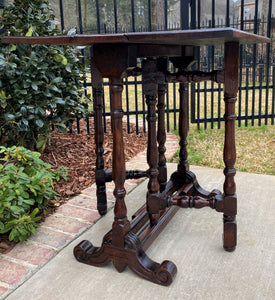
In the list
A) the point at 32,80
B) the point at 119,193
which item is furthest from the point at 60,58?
the point at 119,193

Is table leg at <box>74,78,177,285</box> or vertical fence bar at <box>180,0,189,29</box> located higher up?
vertical fence bar at <box>180,0,189,29</box>

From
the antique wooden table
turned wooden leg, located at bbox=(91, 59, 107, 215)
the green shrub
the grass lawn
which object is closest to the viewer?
the antique wooden table

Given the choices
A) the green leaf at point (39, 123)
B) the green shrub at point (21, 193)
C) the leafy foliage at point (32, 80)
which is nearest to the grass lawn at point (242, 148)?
the leafy foliage at point (32, 80)

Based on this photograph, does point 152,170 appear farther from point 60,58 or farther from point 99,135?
point 60,58

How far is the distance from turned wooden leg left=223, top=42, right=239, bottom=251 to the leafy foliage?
5.67 ft

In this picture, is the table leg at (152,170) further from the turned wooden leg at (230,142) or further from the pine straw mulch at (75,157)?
the pine straw mulch at (75,157)

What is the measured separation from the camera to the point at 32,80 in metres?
3.17

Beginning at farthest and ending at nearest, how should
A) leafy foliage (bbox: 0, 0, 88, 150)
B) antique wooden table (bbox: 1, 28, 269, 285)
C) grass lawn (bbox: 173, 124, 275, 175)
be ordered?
grass lawn (bbox: 173, 124, 275, 175), leafy foliage (bbox: 0, 0, 88, 150), antique wooden table (bbox: 1, 28, 269, 285)

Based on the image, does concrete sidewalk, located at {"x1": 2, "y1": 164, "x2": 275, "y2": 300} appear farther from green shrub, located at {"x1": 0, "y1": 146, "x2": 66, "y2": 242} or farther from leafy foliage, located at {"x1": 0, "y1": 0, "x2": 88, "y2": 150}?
leafy foliage, located at {"x1": 0, "y1": 0, "x2": 88, "y2": 150}

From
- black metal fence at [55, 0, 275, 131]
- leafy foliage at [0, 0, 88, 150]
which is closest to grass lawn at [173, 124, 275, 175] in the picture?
black metal fence at [55, 0, 275, 131]

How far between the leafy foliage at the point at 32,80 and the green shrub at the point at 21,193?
0.62 m

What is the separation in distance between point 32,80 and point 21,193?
1.20 metres

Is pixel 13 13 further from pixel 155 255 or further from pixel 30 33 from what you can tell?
pixel 155 255

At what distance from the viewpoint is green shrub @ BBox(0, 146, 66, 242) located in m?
2.30
